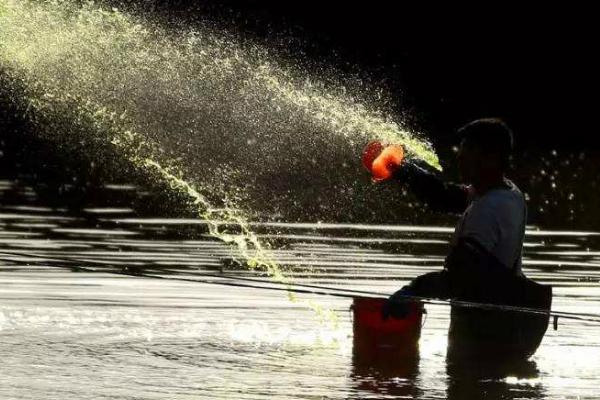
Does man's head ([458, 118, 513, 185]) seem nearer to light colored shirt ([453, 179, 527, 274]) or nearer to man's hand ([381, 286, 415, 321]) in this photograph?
light colored shirt ([453, 179, 527, 274])

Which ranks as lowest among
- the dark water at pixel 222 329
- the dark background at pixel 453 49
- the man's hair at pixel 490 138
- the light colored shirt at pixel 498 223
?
the dark water at pixel 222 329

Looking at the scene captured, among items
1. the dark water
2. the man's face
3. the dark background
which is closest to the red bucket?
the dark water

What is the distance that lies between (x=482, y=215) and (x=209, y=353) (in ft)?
6.86

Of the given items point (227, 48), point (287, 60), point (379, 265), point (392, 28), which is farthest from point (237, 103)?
point (379, 265)

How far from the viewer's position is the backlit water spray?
2447cm

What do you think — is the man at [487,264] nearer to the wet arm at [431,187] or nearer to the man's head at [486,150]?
the man's head at [486,150]

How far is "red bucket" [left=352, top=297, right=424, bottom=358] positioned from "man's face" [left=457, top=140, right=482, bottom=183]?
0.91 metres

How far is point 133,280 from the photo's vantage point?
16.7 meters

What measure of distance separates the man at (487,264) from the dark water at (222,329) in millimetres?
258

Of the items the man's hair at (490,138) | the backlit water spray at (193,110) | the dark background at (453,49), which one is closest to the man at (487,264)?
the man's hair at (490,138)

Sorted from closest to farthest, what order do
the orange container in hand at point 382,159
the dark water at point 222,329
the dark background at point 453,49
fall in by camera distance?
the dark water at point 222,329 → the orange container in hand at point 382,159 → the dark background at point 453,49

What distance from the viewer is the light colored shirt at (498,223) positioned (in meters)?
11.5

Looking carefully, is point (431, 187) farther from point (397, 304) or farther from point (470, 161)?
point (397, 304)

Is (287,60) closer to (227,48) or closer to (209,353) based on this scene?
(227,48)
